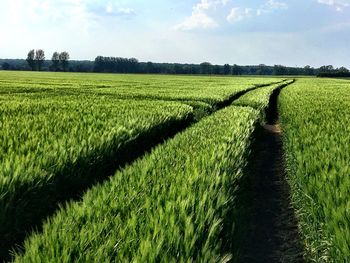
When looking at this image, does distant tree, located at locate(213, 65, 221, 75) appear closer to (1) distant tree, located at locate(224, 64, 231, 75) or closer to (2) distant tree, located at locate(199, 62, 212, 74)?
(1) distant tree, located at locate(224, 64, 231, 75)

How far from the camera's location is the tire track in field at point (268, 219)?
5344 millimetres

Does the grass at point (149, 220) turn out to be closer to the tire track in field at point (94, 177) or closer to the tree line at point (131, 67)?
the tire track in field at point (94, 177)

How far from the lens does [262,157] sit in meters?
12.2

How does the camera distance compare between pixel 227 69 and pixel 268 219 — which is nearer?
pixel 268 219

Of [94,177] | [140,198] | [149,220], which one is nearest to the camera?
[149,220]

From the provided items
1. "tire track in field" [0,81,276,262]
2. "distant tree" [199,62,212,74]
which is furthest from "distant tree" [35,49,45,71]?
"tire track in field" [0,81,276,262]

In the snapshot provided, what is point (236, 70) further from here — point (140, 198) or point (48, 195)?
point (140, 198)

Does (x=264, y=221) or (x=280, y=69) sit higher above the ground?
(x=280, y=69)

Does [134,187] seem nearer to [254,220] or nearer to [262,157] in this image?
[254,220]

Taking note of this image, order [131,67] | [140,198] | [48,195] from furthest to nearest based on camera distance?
1. [131,67]
2. [48,195]
3. [140,198]

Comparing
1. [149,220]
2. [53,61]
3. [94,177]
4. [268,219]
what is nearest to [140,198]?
[149,220]

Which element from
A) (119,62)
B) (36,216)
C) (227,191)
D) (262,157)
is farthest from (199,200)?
(119,62)

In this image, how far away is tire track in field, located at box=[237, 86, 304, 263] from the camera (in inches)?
210

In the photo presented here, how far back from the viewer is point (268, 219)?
677 centimetres
